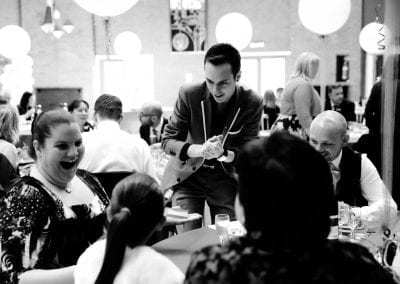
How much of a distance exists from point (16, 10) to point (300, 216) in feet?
49.0

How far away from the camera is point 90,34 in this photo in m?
14.4

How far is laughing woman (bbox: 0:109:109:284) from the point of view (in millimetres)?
1890

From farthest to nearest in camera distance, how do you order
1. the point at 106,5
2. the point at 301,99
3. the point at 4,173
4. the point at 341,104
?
the point at 341,104
the point at 301,99
the point at 4,173
the point at 106,5

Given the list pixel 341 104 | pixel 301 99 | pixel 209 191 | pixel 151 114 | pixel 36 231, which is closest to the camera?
pixel 36 231

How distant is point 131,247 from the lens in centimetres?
154

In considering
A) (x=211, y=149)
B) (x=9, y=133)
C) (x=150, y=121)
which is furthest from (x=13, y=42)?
(x=211, y=149)

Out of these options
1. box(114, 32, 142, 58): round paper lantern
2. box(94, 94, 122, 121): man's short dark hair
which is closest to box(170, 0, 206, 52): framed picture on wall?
box(114, 32, 142, 58): round paper lantern

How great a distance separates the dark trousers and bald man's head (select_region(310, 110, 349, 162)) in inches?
22.0

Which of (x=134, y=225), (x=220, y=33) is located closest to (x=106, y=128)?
(x=134, y=225)

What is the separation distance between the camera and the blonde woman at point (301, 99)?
17.7ft

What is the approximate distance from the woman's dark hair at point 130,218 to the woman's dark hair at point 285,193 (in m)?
0.53

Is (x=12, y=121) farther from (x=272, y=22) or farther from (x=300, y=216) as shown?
(x=272, y=22)

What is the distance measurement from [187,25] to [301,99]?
9.30 meters

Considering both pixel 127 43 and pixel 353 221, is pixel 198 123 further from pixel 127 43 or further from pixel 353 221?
pixel 127 43
